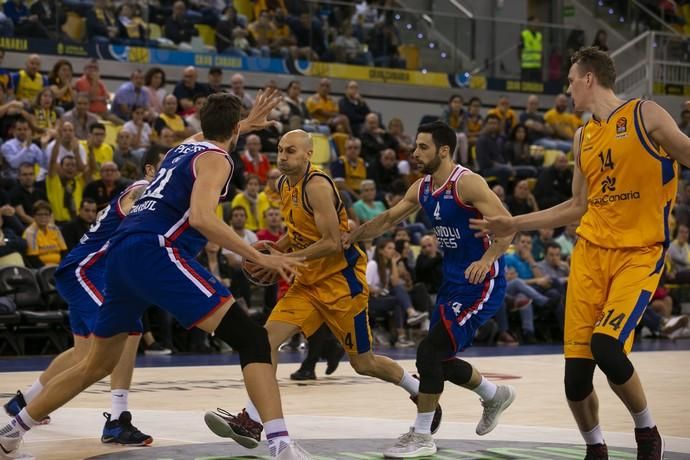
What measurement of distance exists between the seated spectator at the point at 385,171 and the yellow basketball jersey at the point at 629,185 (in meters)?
12.5

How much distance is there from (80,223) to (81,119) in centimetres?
267

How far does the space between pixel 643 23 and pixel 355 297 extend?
20.2 meters

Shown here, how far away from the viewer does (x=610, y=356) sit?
551 centimetres

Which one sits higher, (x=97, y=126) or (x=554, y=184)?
(x=97, y=126)

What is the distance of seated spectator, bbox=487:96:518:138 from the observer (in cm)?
2053

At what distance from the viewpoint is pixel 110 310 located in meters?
6.24

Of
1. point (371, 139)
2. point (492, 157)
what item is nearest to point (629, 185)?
point (371, 139)

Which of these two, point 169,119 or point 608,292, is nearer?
point 608,292

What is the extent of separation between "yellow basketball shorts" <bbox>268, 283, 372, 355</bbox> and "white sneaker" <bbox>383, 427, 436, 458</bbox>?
1.11 meters

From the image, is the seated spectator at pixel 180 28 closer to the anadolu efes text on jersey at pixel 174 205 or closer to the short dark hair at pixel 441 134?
the short dark hair at pixel 441 134

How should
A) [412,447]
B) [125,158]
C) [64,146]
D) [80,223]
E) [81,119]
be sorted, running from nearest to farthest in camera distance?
1. [412,447]
2. [80,223]
3. [64,146]
4. [125,158]
5. [81,119]

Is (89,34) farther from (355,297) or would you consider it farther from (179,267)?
(179,267)

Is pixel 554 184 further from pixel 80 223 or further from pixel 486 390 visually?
pixel 486 390

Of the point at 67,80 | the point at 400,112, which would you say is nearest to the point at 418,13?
the point at 400,112
